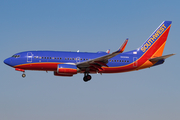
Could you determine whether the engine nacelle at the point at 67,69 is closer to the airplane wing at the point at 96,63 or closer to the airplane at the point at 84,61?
the airplane at the point at 84,61

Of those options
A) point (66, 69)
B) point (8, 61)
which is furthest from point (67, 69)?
point (8, 61)

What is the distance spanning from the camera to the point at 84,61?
48750 millimetres

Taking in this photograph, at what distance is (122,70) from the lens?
5181cm

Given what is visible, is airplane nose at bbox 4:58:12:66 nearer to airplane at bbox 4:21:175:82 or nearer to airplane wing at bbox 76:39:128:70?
airplane at bbox 4:21:175:82

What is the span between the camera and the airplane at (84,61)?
47969mm

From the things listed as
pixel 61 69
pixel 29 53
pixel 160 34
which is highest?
pixel 160 34

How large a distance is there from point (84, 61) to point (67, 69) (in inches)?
119

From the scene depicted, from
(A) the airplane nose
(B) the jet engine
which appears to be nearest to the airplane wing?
(B) the jet engine

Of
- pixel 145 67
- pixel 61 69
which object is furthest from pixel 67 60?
pixel 145 67

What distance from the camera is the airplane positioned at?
157 ft

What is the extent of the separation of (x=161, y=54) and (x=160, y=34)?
12.2ft

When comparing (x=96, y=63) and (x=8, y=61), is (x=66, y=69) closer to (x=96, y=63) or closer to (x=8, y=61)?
(x=96, y=63)

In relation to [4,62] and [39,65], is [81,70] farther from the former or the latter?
[4,62]

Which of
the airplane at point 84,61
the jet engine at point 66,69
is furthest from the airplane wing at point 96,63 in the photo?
the jet engine at point 66,69
